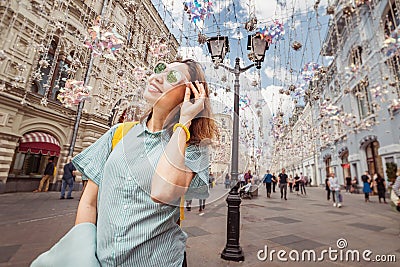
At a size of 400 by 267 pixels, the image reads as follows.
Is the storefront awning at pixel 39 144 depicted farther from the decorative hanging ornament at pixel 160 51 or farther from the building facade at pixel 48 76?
the decorative hanging ornament at pixel 160 51

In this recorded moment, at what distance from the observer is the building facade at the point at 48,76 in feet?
24.8

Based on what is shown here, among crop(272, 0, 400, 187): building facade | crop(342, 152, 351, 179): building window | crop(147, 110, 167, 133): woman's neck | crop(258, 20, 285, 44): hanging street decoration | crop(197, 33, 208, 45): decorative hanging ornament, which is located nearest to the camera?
crop(147, 110, 167, 133): woman's neck

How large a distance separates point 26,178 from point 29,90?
4190 millimetres

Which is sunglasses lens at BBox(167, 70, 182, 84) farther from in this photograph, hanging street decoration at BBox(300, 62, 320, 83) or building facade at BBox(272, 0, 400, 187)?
building facade at BBox(272, 0, 400, 187)

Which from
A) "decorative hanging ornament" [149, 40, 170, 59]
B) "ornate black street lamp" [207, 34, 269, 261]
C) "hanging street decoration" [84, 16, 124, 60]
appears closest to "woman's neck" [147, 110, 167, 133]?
"ornate black street lamp" [207, 34, 269, 261]

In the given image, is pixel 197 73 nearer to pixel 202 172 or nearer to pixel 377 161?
pixel 202 172

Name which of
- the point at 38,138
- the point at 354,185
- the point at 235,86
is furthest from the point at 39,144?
the point at 354,185

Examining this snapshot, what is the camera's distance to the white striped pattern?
929cm

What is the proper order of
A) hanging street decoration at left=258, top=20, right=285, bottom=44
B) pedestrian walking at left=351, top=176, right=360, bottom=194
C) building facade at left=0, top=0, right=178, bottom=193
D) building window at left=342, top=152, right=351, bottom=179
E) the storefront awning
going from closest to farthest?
hanging street decoration at left=258, top=20, right=285, bottom=44 < building facade at left=0, top=0, right=178, bottom=193 < the storefront awning < pedestrian walking at left=351, top=176, right=360, bottom=194 < building window at left=342, top=152, right=351, bottom=179

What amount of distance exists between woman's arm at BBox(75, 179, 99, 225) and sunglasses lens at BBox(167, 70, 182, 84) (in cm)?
55

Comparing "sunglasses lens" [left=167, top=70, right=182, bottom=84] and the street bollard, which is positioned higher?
"sunglasses lens" [left=167, top=70, right=182, bottom=84]

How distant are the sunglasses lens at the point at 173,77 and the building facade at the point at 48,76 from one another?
557cm

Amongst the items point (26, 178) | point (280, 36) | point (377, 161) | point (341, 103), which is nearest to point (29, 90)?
point (26, 178)

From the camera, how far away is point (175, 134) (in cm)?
74
